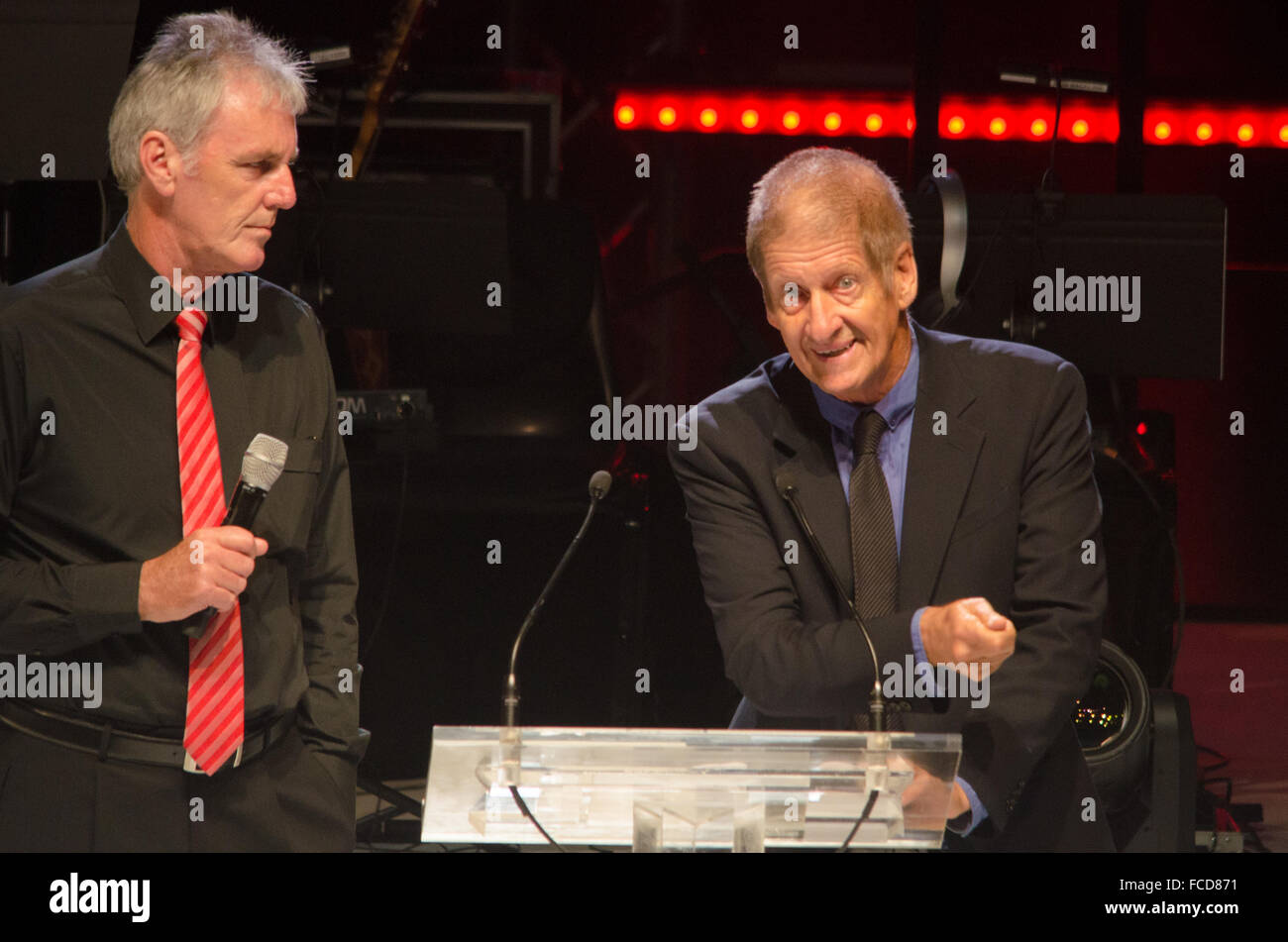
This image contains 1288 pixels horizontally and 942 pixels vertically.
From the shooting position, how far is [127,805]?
2.04 m

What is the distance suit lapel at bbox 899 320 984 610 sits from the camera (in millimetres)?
2162

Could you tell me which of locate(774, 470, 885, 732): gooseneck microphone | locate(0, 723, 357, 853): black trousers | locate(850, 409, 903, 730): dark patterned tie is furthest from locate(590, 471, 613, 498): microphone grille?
locate(0, 723, 357, 853): black trousers

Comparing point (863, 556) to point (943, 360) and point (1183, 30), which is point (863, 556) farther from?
point (1183, 30)

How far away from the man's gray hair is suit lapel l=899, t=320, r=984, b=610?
1.09 metres

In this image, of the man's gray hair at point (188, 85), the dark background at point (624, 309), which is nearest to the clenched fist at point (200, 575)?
the man's gray hair at point (188, 85)

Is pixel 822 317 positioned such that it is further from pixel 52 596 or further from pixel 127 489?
pixel 52 596

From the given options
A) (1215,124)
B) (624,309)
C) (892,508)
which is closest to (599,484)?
(892,508)

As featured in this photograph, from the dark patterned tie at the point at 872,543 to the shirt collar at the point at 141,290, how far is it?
1062mm

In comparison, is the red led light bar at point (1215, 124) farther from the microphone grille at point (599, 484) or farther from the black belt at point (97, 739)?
the black belt at point (97, 739)

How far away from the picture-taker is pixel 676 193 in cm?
672

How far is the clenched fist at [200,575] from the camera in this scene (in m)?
1.92

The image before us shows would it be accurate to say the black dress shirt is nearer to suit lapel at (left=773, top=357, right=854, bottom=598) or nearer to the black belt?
the black belt

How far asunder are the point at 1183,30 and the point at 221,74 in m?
5.81
